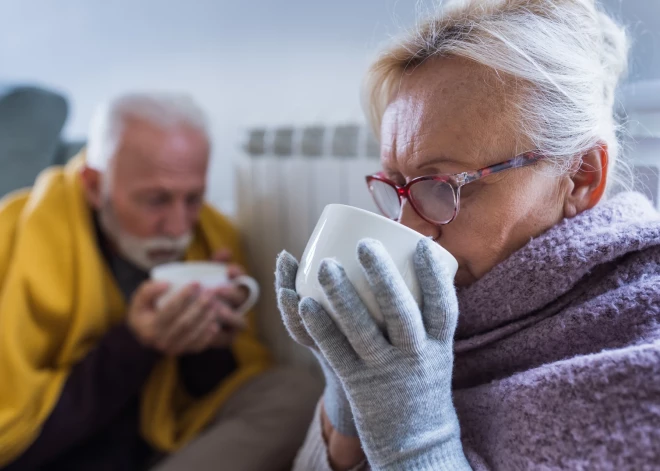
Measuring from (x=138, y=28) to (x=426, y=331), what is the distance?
1669 millimetres

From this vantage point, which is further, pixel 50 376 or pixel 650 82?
pixel 50 376

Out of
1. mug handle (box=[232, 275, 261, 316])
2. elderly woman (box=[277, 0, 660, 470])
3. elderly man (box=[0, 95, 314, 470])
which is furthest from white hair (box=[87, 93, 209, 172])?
elderly woman (box=[277, 0, 660, 470])

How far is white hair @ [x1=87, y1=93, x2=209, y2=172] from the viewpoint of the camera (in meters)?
1.21

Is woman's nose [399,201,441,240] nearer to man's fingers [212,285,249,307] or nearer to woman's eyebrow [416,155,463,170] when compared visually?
woman's eyebrow [416,155,463,170]

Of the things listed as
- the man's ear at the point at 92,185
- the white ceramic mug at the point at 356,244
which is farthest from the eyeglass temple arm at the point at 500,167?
the man's ear at the point at 92,185

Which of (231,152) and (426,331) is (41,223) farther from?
(426,331)

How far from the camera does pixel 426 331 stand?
495mm

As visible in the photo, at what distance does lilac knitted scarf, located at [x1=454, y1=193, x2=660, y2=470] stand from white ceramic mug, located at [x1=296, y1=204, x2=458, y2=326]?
11 cm

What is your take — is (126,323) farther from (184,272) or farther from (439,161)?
(439,161)

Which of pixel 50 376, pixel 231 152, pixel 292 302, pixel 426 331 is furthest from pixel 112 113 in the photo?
pixel 426 331

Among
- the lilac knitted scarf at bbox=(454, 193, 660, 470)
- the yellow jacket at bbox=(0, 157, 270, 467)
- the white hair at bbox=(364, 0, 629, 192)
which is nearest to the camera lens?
the lilac knitted scarf at bbox=(454, 193, 660, 470)

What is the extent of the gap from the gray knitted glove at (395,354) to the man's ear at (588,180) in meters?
0.21

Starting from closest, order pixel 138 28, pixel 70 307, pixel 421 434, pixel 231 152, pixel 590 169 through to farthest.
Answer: pixel 421 434 < pixel 590 169 < pixel 70 307 < pixel 231 152 < pixel 138 28

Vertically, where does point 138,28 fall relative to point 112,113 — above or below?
above
